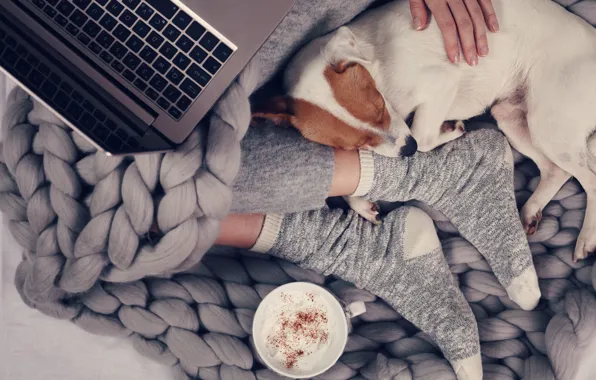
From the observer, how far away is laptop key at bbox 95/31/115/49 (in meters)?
1.01

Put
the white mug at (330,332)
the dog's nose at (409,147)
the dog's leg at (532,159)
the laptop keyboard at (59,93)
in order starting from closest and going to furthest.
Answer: the laptop keyboard at (59,93), the white mug at (330,332), the dog's nose at (409,147), the dog's leg at (532,159)

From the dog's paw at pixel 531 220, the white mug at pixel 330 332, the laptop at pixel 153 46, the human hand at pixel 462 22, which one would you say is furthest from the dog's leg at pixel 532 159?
the laptop at pixel 153 46

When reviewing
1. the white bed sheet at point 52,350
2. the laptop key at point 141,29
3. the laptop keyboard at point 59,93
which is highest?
the laptop key at point 141,29

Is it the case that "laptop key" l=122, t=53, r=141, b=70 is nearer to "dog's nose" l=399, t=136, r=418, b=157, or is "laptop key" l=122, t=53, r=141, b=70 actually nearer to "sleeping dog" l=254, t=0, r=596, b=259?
"sleeping dog" l=254, t=0, r=596, b=259

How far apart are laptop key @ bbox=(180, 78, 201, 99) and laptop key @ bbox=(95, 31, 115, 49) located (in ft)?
0.52

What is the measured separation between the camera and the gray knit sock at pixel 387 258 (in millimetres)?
1379

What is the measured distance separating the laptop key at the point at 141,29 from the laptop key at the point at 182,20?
0.05m

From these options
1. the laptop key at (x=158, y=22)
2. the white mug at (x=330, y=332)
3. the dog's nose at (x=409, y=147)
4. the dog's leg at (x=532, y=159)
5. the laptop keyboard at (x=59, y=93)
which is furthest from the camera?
the dog's leg at (x=532, y=159)

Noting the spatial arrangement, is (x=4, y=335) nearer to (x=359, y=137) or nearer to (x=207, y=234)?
(x=207, y=234)

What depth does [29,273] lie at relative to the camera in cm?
112

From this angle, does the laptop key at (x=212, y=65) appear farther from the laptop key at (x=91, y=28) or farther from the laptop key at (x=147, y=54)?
the laptop key at (x=91, y=28)

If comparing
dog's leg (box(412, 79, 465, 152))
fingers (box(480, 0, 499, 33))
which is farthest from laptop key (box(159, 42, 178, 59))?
fingers (box(480, 0, 499, 33))

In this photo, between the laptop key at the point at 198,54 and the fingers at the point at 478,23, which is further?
the fingers at the point at 478,23

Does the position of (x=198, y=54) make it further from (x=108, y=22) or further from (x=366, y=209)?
(x=366, y=209)
